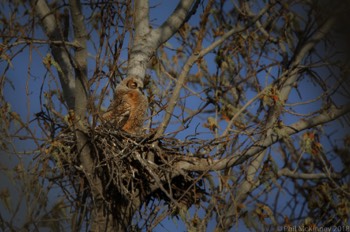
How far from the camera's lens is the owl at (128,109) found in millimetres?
5195

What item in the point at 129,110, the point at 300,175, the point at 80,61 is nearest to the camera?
the point at 80,61

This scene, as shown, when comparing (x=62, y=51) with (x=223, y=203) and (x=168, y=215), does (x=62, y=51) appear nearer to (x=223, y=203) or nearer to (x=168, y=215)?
(x=168, y=215)

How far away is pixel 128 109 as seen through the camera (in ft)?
17.9

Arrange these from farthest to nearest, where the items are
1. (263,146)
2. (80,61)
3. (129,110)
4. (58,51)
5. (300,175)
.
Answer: (300,175), (129,110), (58,51), (263,146), (80,61)

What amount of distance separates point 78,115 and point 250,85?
469 cm

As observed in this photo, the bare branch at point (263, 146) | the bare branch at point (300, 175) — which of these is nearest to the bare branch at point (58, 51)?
the bare branch at point (263, 146)

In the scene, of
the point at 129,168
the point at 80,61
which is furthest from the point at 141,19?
the point at 129,168

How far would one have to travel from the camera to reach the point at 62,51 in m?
4.28

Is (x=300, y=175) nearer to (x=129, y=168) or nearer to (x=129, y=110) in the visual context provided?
(x=129, y=110)

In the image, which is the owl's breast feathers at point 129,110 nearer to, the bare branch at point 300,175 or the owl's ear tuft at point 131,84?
the owl's ear tuft at point 131,84

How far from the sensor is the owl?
17.0 feet

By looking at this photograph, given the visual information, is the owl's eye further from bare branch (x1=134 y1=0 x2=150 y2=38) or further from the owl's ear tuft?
bare branch (x1=134 y1=0 x2=150 y2=38)

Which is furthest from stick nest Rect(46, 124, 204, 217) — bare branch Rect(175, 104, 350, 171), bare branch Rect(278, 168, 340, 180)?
bare branch Rect(278, 168, 340, 180)

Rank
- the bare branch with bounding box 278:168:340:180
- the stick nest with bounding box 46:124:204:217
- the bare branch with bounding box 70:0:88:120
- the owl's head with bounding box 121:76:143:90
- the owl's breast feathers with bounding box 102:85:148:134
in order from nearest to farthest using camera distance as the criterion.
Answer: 1. the bare branch with bounding box 70:0:88:120
2. the stick nest with bounding box 46:124:204:217
3. the owl's head with bounding box 121:76:143:90
4. the owl's breast feathers with bounding box 102:85:148:134
5. the bare branch with bounding box 278:168:340:180
